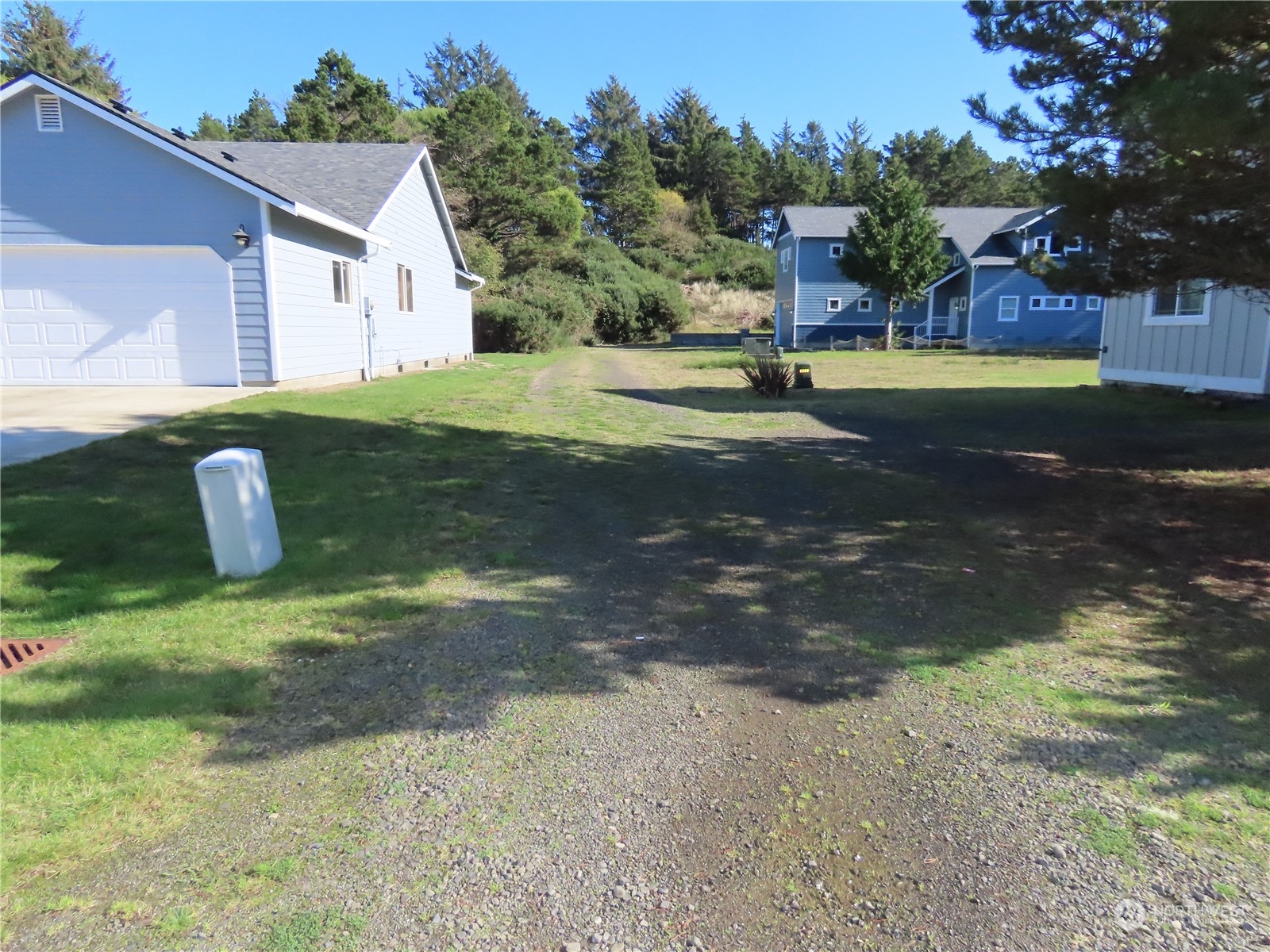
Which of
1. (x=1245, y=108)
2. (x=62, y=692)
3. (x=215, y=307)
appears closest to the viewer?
(x=62, y=692)

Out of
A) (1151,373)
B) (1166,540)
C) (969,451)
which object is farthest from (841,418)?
(1166,540)

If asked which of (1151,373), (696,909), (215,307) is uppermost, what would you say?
(215,307)

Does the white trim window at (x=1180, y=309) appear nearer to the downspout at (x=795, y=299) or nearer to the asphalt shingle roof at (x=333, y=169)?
the asphalt shingle roof at (x=333, y=169)

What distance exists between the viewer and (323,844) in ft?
9.01

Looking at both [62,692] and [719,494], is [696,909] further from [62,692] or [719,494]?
[719,494]

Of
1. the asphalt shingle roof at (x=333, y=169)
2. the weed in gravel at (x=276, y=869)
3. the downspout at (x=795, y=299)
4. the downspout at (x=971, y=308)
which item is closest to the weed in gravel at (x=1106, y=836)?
the weed in gravel at (x=276, y=869)

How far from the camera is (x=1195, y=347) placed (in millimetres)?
13781

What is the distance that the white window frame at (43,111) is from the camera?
43.7ft

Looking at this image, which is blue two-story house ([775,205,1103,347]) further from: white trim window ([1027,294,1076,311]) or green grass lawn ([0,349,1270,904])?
green grass lawn ([0,349,1270,904])

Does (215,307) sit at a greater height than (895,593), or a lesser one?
greater

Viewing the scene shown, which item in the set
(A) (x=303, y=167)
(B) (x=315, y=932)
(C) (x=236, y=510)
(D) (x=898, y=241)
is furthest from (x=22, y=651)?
(D) (x=898, y=241)

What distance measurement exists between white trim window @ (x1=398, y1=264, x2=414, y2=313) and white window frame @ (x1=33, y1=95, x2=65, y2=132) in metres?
7.97

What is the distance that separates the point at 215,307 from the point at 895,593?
1258 cm

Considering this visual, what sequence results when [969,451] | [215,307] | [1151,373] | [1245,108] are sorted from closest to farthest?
[1245,108]
[969,451]
[215,307]
[1151,373]
